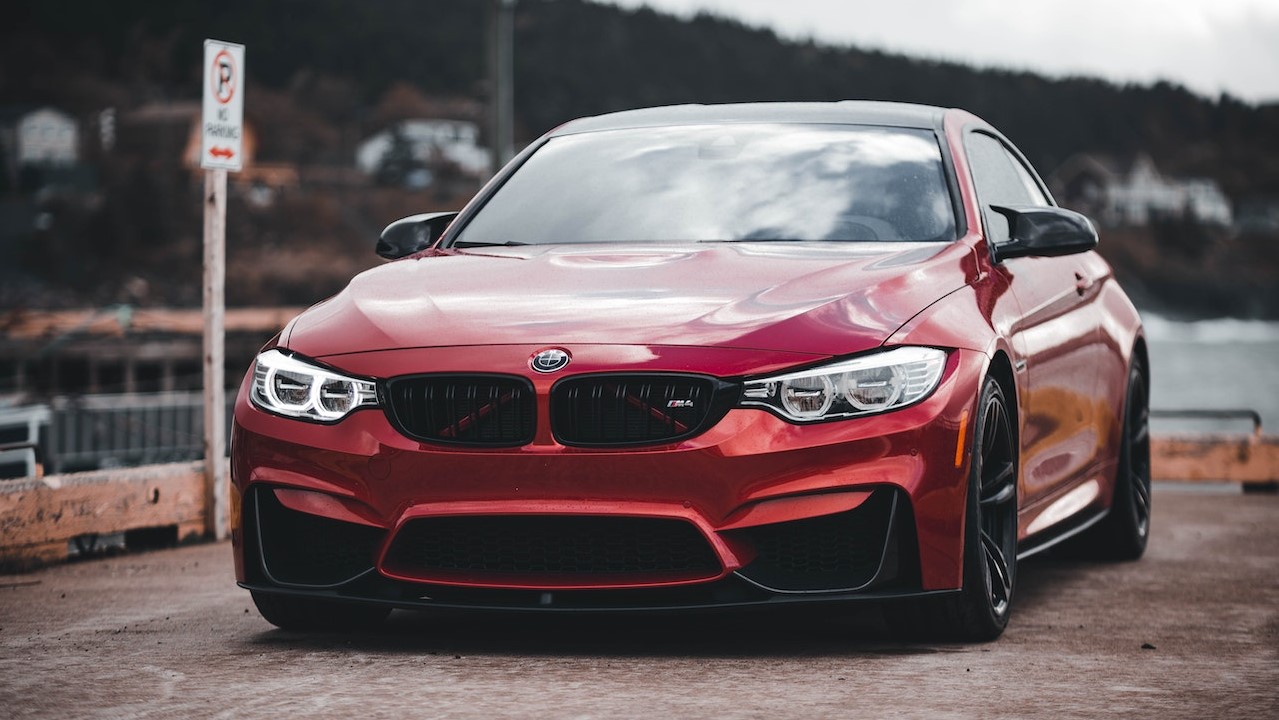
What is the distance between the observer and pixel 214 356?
9094 mm

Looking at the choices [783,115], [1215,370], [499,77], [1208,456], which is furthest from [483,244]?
[1215,370]

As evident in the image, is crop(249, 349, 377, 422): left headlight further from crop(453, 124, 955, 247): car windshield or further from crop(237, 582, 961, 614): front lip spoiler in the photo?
crop(453, 124, 955, 247): car windshield

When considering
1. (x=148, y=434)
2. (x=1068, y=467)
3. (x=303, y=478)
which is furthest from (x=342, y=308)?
(x=148, y=434)

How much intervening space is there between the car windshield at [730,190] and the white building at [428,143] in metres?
145

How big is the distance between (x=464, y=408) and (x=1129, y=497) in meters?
3.66

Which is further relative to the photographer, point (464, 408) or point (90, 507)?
point (90, 507)

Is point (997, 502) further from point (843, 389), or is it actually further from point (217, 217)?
point (217, 217)

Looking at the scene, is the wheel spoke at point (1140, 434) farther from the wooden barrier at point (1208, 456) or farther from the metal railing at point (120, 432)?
the metal railing at point (120, 432)

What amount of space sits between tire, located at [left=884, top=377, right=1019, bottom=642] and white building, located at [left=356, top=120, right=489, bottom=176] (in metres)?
146

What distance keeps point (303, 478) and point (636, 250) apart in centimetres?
124

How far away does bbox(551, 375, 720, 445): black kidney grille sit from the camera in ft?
15.0

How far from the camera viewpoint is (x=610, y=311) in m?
4.80

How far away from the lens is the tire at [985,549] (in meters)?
4.87

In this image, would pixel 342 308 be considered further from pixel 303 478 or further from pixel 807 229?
pixel 807 229
